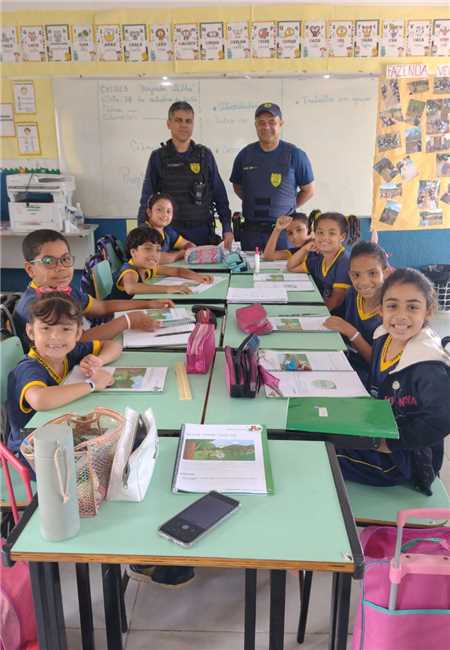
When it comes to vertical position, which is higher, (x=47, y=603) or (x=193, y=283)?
(x=193, y=283)

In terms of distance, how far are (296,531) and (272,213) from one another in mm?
3251

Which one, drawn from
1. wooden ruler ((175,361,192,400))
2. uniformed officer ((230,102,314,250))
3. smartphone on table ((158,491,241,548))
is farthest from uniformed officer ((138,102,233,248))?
smartphone on table ((158,491,241,548))

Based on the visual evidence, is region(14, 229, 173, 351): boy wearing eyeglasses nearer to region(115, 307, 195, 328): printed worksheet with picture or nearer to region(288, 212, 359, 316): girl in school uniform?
region(115, 307, 195, 328): printed worksheet with picture

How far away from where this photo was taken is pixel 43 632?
114 cm

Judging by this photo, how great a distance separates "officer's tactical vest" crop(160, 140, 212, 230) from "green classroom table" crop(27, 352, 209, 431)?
2382 mm

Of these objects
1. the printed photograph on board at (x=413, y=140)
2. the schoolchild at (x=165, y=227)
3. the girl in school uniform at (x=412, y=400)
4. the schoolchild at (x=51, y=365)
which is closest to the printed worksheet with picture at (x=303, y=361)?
the girl in school uniform at (x=412, y=400)

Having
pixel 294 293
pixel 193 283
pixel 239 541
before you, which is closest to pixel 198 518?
pixel 239 541

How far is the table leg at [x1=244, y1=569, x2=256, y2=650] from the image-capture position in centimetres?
135

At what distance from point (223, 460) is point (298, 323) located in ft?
3.60

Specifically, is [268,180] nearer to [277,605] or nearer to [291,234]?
[291,234]

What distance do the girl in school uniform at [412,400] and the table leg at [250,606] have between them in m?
0.43

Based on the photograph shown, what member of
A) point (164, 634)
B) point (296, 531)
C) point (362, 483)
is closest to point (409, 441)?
point (362, 483)

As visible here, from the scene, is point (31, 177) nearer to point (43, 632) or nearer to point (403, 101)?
point (403, 101)

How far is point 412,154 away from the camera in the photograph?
5.18m
